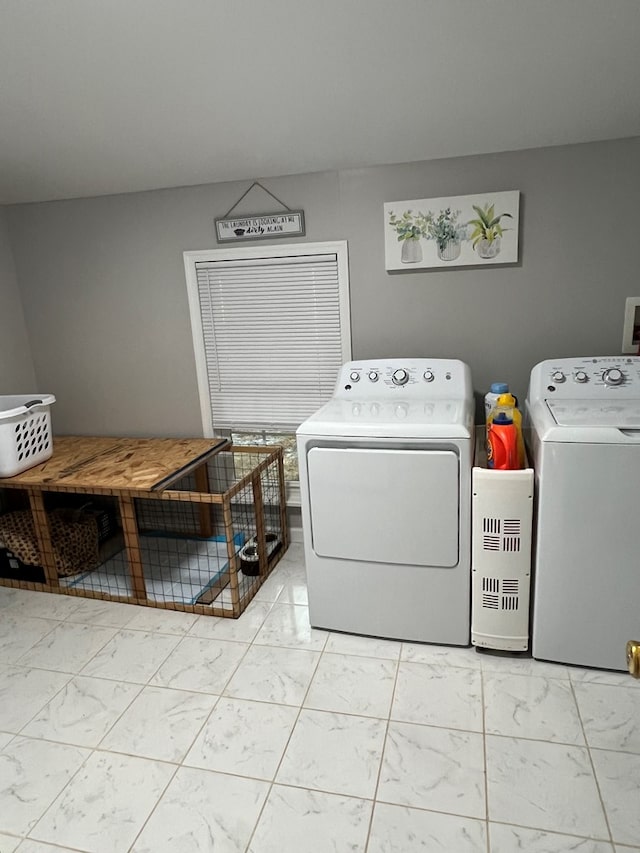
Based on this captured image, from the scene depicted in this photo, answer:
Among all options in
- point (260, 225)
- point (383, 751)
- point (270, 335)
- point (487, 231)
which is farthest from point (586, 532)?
point (260, 225)

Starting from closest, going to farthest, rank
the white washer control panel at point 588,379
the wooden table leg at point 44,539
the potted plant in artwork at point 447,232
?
the white washer control panel at point 588,379
the potted plant in artwork at point 447,232
the wooden table leg at point 44,539

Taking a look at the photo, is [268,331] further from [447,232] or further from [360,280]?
[447,232]

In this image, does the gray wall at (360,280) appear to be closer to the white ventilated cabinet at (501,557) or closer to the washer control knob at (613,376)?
→ the washer control knob at (613,376)

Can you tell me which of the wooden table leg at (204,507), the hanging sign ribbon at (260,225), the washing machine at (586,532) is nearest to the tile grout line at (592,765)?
the washing machine at (586,532)

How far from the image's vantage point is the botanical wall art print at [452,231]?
2.45 meters

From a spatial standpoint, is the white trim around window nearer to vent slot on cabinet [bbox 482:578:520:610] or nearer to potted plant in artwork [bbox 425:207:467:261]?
potted plant in artwork [bbox 425:207:467:261]

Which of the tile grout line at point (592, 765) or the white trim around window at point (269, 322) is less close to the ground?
the white trim around window at point (269, 322)

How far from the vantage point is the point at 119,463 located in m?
2.79

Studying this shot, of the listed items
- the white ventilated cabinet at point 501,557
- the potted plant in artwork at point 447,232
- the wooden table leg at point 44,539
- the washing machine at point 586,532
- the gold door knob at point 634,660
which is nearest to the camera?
the gold door knob at point 634,660

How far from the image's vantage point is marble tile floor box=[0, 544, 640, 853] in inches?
57.8

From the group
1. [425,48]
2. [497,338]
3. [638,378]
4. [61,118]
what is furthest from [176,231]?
[638,378]

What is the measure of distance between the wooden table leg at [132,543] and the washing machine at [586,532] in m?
1.79

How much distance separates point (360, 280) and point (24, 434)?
1.87 meters

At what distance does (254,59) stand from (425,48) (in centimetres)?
59
